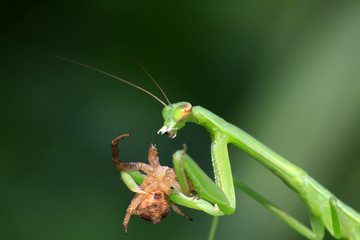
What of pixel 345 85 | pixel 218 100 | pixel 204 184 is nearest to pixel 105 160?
pixel 218 100

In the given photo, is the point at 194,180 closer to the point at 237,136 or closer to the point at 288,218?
the point at 237,136

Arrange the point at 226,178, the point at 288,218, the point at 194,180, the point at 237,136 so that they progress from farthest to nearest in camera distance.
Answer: the point at 288,218 → the point at 237,136 → the point at 226,178 → the point at 194,180

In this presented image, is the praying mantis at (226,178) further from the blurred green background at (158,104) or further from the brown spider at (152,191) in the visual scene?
the blurred green background at (158,104)

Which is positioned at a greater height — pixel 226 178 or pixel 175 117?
pixel 175 117

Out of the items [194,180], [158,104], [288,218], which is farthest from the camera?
[158,104]

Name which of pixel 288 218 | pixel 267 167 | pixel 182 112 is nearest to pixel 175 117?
pixel 182 112

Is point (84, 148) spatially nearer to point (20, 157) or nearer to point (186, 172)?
point (20, 157)

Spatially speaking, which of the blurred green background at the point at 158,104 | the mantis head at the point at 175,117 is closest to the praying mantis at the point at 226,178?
the mantis head at the point at 175,117

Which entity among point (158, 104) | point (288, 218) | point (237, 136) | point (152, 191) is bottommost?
point (288, 218)
